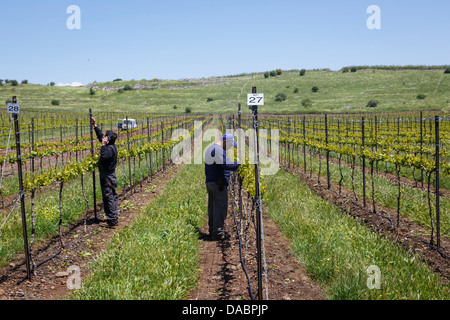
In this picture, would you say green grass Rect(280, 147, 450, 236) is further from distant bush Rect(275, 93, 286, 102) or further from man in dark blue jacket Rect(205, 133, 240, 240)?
distant bush Rect(275, 93, 286, 102)

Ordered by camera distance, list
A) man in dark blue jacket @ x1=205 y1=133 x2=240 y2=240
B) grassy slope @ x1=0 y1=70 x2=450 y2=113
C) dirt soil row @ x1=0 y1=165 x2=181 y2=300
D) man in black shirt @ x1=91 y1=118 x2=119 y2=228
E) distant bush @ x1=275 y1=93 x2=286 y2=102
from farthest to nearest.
→ 1. distant bush @ x1=275 y1=93 x2=286 y2=102
2. grassy slope @ x1=0 y1=70 x2=450 y2=113
3. man in black shirt @ x1=91 y1=118 x2=119 y2=228
4. man in dark blue jacket @ x1=205 y1=133 x2=240 y2=240
5. dirt soil row @ x1=0 y1=165 x2=181 y2=300

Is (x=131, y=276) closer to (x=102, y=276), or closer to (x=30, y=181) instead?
(x=102, y=276)

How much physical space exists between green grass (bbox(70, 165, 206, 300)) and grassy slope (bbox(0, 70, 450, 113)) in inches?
2206

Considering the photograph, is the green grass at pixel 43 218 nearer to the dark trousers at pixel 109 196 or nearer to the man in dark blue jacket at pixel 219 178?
the dark trousers at pixel 109 196

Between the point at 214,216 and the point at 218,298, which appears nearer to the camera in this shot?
the point at 218,298

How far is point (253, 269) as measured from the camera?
17.2 feet

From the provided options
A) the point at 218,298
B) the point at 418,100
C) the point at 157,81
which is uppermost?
the point at 157,81

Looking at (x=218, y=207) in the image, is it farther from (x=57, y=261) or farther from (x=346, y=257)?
(x=57, y=261)

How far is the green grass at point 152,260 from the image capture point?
13.9 feet

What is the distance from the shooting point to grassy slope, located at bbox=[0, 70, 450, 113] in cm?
6800

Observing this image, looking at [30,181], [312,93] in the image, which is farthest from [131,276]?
[312,93]

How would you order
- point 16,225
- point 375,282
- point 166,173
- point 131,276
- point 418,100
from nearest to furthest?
point 375,282, point 131,276, point 16,225, point 166,173, point 418,100

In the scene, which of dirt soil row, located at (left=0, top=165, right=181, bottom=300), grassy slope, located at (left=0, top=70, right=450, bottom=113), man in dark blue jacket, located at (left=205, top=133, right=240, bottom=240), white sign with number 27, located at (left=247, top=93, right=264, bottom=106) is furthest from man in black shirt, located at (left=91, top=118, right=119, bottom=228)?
grassy slope, located at (left=0, top=70, right=450, bottom=113)

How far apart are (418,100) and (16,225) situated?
6919cm
